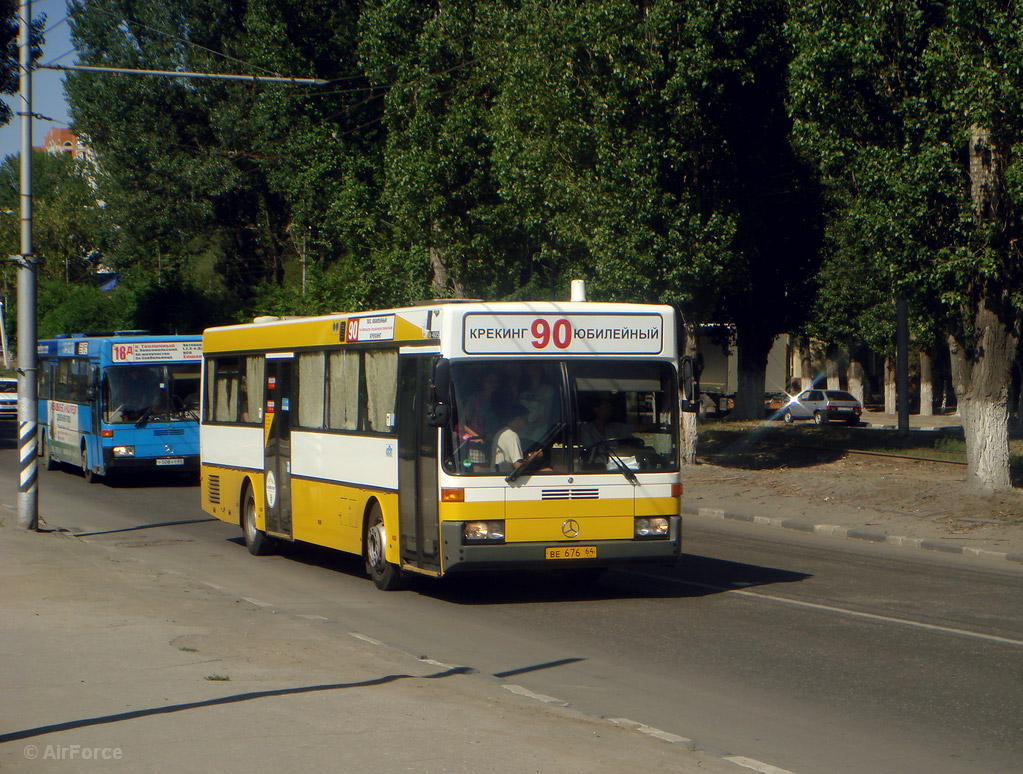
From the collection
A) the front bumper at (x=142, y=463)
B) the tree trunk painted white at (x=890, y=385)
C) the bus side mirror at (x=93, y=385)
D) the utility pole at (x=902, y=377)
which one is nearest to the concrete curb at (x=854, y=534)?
the front bumper at (x=142, y=463)

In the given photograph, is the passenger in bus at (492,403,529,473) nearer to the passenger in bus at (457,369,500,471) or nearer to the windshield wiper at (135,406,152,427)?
the passenger in bus at (457,369,500,471)

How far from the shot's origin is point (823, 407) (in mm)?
55812

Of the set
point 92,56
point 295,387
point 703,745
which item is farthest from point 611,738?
point 92,56

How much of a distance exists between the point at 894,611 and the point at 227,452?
30.3ft

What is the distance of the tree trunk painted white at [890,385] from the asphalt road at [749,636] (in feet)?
169

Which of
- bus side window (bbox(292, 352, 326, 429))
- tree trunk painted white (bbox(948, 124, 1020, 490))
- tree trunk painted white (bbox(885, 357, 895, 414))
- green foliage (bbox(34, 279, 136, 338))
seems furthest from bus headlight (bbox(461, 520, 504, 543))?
tree trunk painted white (bbox(885, 357, 895, 414))

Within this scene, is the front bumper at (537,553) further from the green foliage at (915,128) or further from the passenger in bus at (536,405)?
the green foliage at (915,128)

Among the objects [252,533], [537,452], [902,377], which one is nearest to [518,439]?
[537,452]

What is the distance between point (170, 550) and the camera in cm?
1546

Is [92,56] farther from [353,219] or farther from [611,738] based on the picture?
[611,738]

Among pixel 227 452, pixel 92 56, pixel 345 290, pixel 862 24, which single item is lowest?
pixel 227 452

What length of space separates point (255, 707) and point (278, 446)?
8349 millimetres

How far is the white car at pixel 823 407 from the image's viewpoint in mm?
54375

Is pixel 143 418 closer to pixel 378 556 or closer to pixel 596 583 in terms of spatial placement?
pixel 378 556
